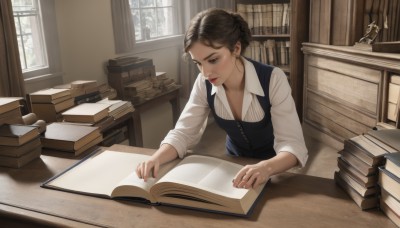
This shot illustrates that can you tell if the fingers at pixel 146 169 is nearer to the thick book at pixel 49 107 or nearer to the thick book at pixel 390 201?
the thick book at pixel 390 201

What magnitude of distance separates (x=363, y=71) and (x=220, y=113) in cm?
152

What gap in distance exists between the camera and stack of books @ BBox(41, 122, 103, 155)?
1.58 meters

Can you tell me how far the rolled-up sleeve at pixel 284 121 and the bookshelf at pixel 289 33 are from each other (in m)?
2.26

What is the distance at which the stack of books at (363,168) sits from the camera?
1.05 m

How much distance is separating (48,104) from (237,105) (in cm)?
117

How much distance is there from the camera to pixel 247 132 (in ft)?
5.57

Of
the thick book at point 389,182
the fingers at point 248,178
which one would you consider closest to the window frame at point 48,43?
the fingers at point 248,178

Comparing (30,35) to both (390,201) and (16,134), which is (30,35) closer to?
(16,134)

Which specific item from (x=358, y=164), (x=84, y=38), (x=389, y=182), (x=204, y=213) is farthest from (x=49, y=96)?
(x=389, y=182)

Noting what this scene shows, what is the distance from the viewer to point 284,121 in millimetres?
1443

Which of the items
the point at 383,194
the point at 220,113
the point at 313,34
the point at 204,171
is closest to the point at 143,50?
the point at 313,34

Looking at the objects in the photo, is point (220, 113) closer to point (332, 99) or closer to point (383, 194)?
point (383, 194)

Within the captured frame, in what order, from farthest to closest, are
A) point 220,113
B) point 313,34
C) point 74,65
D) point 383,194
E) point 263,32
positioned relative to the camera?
point 263,32 < point 313,34 < point 74,65 < point 220,113 < point 383,194

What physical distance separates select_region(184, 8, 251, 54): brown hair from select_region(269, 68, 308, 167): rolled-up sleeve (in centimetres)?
23
